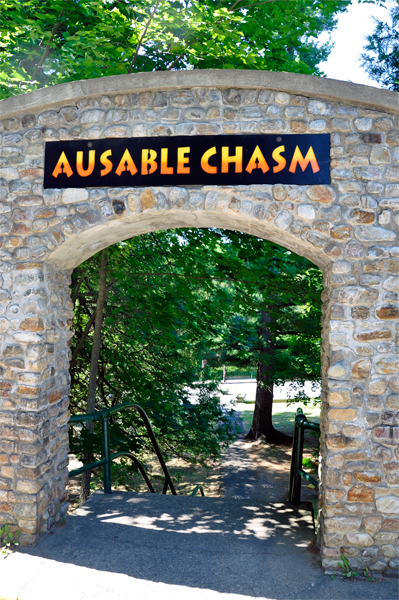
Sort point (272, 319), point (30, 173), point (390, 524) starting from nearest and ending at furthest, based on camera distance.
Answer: point (390, 524) → point (30, 173) → point (272, 319)

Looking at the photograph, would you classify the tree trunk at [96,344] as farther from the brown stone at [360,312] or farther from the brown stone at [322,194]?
the brown stone at [360,312]

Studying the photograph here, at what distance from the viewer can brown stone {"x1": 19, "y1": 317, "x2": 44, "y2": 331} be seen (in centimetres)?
344

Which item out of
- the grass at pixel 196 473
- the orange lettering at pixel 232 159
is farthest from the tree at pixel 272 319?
the orange lettering at pixel 232 159

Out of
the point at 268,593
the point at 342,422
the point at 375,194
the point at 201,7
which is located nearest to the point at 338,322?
the point at 342,422

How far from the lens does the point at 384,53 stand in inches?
340

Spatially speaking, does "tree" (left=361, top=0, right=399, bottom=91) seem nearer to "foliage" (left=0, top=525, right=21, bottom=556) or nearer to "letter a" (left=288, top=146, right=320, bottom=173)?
"letter a" (left=288, top=146, right=320, bottom=173)

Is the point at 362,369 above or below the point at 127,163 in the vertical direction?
below

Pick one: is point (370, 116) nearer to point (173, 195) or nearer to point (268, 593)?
point (173, 195)

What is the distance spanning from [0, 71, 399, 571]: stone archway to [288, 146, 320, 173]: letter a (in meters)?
0.13

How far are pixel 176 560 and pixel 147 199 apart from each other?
247cm

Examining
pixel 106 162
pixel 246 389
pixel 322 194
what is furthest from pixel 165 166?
pixel 246 389

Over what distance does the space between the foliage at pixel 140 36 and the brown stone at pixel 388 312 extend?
2914 millimetres

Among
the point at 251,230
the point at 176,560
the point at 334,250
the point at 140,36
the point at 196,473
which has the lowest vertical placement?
the point at 196,473

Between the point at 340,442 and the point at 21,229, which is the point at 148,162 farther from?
the point at 340,442
